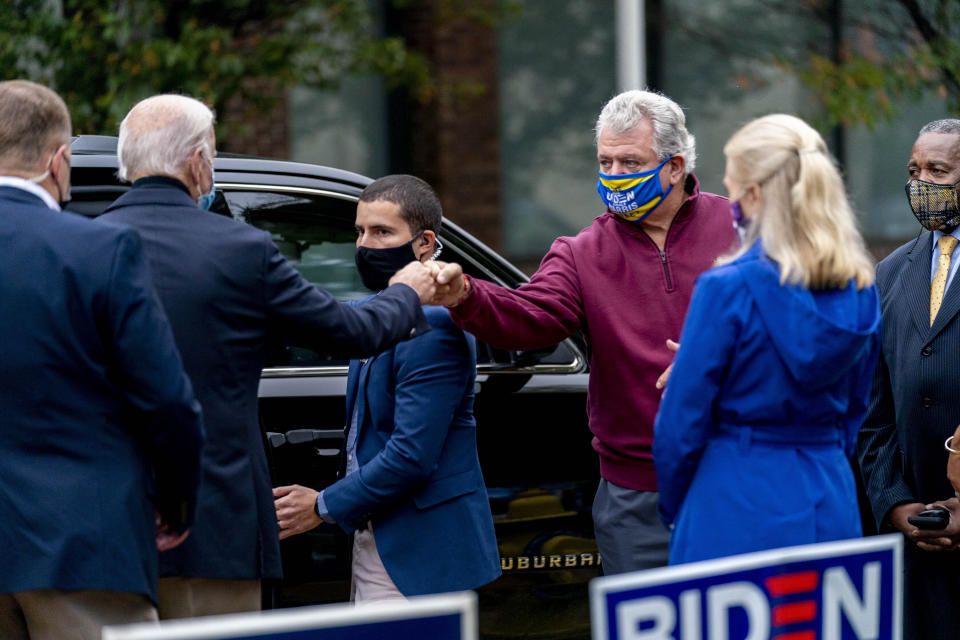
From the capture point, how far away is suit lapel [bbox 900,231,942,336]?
3.97 meters

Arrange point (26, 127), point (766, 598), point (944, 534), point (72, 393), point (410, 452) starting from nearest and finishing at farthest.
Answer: point (766, 598) < point (72, 393) < point (26, 127) < point (410, 452) < point (944, 534)

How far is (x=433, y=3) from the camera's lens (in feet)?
31.8

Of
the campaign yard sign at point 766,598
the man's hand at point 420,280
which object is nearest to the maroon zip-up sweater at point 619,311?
the man's hand at point 420,280

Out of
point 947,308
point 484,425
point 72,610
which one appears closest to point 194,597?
point 72,610

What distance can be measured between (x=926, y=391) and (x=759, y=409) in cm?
131

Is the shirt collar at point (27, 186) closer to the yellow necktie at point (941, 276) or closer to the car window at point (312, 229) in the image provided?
the car window at point (312, 229)

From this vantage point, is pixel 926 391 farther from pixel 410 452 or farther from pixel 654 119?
pixel 410 452

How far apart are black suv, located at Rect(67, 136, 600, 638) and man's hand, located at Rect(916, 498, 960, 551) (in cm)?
118

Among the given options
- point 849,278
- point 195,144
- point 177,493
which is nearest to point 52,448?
point 177,493

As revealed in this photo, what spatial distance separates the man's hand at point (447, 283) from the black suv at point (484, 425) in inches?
37.0

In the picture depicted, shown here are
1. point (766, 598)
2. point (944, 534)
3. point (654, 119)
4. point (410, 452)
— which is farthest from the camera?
point (944, 534)

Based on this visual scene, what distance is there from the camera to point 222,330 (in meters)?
2.98

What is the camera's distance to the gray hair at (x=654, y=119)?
370 cm

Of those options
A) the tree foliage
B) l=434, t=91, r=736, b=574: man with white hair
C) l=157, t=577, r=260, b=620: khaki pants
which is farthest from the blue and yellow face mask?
the tree foliage
